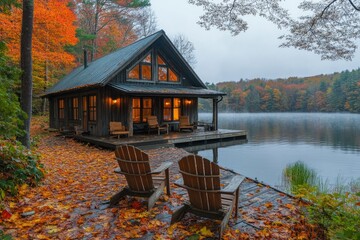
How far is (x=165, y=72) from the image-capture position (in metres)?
14.2

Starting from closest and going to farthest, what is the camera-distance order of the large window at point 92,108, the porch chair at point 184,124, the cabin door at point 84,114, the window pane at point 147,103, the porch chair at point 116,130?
the porch chair at point 116,130 → the large window at point 92,108 → the cabin door at point 84,114 → the window pane at point 147,103 → the porch chair at point 184,124

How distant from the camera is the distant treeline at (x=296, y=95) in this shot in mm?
59719

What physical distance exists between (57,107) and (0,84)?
14002 mm

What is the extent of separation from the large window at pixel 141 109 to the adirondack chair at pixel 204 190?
1022 cm

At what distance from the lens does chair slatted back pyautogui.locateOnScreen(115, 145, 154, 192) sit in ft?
11.8

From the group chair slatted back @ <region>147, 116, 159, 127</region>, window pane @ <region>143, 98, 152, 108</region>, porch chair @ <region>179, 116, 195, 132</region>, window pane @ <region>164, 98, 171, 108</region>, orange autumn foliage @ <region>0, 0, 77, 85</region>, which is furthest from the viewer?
window pane @ <region>164, 98, 171, 108</region>

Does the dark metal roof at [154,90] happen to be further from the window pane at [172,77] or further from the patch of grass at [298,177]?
the patch of grass at [298,177]

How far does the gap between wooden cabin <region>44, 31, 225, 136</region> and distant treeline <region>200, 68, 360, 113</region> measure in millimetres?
45768

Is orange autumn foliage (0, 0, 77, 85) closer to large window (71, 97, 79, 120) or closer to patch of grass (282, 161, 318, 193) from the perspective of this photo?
large window (71, 97, 79, 120)

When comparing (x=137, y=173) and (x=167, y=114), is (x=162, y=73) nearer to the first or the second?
(x=167, y=114)

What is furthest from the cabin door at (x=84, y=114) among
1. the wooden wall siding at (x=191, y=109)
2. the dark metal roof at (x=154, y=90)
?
the wooden wall siding at (x=191, y=109)

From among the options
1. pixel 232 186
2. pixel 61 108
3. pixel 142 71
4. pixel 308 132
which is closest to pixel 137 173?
pixel 232 186

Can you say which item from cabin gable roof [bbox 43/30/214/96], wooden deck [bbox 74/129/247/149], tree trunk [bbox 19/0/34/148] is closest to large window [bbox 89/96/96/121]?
cabin gable roof [bbox 43/30/214/96]

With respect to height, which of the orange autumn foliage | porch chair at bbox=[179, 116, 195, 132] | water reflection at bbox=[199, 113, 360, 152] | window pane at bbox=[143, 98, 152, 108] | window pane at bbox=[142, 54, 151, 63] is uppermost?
the orange autumn foliage
